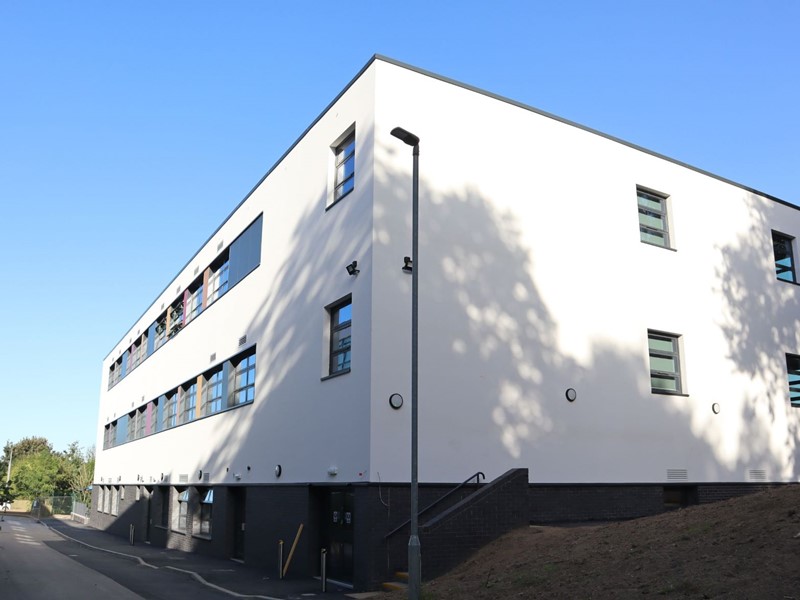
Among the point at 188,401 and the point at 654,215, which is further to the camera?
the point at 188,401

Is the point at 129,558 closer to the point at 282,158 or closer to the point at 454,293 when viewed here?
the point at 282,158

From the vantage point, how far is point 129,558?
2617 centimetres

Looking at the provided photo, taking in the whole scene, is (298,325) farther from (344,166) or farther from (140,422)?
(140,422)

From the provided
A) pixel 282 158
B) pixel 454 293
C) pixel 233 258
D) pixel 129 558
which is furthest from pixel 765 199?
pixel 129 558

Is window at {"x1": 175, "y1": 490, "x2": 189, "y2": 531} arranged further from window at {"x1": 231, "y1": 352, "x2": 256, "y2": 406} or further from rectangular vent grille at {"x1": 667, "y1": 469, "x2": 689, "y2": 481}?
rectangular vent grille at {"x1": 667, "y1": 469, "x2": 689, "y2": 481}

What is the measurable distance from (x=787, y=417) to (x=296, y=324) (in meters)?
15.6

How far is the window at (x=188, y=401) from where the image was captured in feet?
98.8

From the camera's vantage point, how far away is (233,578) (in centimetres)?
1898

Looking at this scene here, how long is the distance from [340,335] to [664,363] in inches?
372

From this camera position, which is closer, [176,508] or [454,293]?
[454,293]

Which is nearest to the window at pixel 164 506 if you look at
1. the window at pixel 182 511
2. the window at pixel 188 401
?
the window at pixel 182 511

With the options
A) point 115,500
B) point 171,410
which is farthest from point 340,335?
point 115,500

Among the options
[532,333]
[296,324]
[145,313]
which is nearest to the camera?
[532,333]

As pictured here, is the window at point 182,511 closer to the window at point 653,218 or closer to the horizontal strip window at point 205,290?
the horizontal strip window at point 205,290
